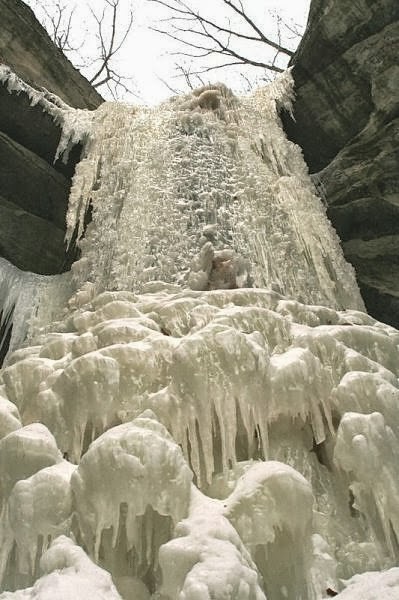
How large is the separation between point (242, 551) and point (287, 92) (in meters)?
8.10

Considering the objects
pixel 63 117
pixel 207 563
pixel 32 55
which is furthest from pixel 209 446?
pixel 32 55

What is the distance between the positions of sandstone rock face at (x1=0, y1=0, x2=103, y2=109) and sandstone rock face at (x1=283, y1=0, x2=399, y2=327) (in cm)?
402

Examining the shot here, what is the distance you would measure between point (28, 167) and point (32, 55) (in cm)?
210

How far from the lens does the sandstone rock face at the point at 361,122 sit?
27.1ft

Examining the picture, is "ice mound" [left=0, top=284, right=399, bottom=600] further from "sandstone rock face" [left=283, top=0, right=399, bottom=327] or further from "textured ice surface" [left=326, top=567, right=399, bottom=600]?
"sandstone rock face" [left=283, top=0, right=399, bottom=327]

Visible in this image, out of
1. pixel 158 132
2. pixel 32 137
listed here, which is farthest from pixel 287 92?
pixel 32 137

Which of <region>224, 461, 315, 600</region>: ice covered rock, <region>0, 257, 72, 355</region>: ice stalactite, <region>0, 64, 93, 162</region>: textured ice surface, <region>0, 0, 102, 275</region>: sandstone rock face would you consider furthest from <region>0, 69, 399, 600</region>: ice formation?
<region>0, 64, 93, 162</region>: textured ice surface

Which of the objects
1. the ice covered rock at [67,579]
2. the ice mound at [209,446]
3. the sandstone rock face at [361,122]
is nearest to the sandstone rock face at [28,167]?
the sandstone rock face at [361,122]

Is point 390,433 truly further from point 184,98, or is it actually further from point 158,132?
point 184,98

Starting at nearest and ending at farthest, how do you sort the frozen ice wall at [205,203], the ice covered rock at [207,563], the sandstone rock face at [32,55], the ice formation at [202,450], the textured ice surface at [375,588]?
the ice covered rock at [207,563], the textured ice surface at [375,588], the ice formation at [202,450], the frozen ice wall at [205,203], the sandstone rock face at [32,55]

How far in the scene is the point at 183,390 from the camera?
354 centimetres

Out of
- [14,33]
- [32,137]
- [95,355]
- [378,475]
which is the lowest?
[378,475]

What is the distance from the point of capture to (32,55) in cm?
990

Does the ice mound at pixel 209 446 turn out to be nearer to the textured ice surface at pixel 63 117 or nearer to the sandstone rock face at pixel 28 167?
the sandstone rock face at pixel 28 167
